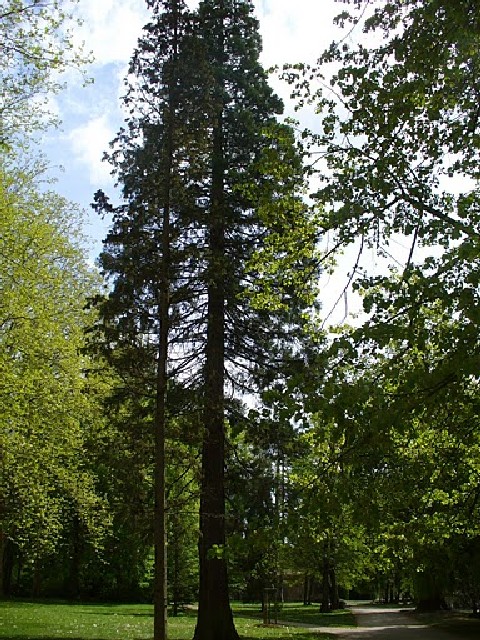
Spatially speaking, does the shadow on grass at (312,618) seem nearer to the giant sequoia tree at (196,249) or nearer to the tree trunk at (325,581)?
the tree trunk at (325,581)

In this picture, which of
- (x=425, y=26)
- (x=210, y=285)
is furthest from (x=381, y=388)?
(x=210, y=285)

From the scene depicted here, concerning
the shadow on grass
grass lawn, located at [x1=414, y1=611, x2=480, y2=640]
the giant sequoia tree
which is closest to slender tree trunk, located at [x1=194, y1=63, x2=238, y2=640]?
the giant sequoia tree

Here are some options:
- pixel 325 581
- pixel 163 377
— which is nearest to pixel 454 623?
pixel 325 581

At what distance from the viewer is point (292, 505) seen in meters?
5.84

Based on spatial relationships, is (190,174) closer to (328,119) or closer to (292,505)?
(328,119)

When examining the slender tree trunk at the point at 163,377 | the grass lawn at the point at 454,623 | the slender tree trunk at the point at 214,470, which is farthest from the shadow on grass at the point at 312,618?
the slender tree trunk at the point at 163,377

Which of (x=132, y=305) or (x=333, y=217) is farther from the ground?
(x=132, y=305)

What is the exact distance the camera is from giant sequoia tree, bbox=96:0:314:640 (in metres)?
12.5

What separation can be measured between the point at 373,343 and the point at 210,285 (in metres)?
8.76

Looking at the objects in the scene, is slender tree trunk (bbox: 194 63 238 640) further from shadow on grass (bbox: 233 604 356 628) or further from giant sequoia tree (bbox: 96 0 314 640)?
shadow on grass (bbox: 233 604 356 628)

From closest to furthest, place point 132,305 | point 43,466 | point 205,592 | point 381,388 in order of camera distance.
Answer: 1. point 381,388
2. point 132,305
3. point 205,592
4. point 43,466

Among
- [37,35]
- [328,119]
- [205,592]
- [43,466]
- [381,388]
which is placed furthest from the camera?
[43,466]

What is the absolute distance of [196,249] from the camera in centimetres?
1272

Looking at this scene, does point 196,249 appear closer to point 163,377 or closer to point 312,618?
point 163,377
